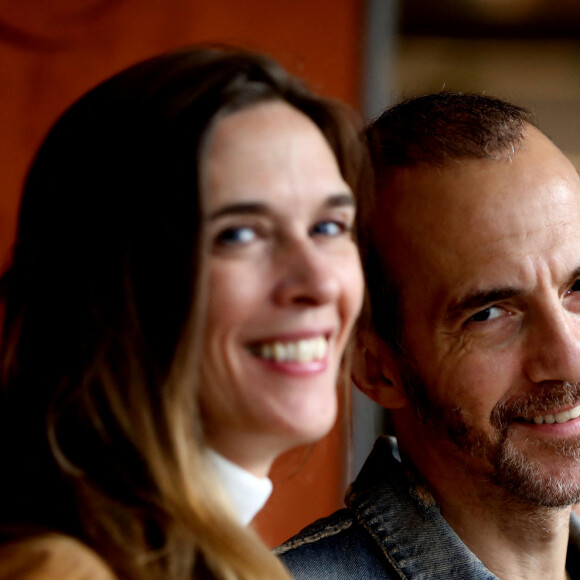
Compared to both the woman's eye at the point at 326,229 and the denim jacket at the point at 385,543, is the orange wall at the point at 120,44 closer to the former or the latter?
the denim jacket at the point at 385,543

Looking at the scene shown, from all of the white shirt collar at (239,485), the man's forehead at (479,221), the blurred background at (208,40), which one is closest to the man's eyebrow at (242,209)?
the white shirt collar at (239,485)

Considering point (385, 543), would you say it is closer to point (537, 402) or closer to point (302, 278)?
point (537, 402)

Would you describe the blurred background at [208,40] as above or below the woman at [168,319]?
above

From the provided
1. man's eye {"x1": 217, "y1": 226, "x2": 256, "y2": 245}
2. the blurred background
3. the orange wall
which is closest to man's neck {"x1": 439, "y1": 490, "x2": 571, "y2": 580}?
man's eye {"x1": 217, "y1": 226, "x2": 256, "y2": 245}

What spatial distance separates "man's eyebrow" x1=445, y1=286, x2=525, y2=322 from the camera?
129cm

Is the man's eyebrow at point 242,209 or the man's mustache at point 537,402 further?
the man's mustache at point 537,402

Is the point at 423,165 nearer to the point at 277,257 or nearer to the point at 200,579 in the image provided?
the point at 277,257

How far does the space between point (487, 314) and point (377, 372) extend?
210mm

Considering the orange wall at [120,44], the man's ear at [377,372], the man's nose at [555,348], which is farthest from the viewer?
the orange wall at [120,44]

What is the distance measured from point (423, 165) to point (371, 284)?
200mm

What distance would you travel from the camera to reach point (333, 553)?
132 centimetres

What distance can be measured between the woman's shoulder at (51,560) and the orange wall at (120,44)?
1686 millimetres

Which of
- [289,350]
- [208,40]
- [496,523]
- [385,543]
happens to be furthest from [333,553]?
[208,40]

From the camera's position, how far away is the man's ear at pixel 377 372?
141 cm
